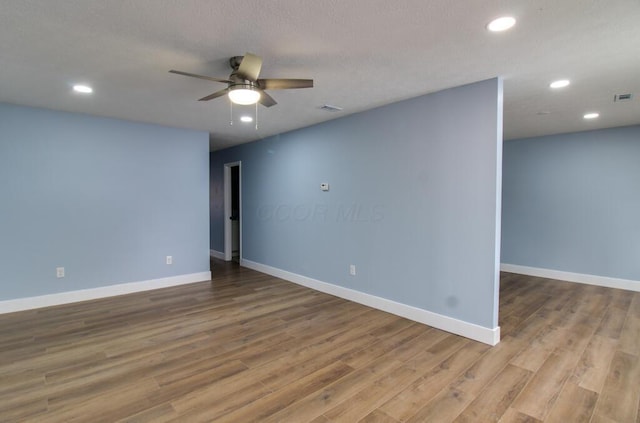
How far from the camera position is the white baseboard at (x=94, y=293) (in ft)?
12.4

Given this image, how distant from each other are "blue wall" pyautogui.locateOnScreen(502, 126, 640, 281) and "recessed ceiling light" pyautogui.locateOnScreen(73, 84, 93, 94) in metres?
6.50

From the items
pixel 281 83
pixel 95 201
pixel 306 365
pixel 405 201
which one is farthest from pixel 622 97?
pixel 95 201

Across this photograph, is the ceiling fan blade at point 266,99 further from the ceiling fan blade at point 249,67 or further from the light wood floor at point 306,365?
the light wood floor at point 306,365

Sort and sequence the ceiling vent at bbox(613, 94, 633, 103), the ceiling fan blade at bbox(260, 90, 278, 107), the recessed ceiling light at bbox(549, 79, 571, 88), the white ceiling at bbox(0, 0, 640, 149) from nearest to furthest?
the white ceiling at bbox(0, 0, 640, 149) → the ceiling fan blade at bbox(260, 90, 278, 107) → the recessed ceiling light at bbox(549, 79, 571, 88) → the ceiling vent at bbox(613, 94, 633, 103)

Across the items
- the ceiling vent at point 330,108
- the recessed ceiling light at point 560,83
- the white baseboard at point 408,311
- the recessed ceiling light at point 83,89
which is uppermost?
the ceiling vent at point 330,108

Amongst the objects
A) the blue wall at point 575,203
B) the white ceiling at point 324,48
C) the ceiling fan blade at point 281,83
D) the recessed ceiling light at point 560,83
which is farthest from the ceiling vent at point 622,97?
the ceiling fan blade at point 281,83

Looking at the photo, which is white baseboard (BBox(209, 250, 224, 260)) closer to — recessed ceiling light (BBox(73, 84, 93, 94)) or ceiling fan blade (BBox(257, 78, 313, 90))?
recessed ceiling light (BBox(73, 84, 93, 94))

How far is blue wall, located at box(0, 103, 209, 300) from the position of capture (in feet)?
12.4

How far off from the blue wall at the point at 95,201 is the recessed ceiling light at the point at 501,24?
4424mm

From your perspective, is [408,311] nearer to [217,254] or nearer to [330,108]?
[330,108]

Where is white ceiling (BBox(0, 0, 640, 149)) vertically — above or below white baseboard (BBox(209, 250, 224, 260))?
above

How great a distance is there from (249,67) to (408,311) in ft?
9.79

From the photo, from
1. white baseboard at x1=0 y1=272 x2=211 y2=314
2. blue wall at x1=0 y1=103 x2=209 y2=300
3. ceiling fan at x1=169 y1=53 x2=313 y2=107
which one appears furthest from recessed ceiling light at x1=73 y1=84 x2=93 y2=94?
white baseboard at x1=0 y1=272 x2=211 y2=314

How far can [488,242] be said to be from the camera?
300 centimetres
